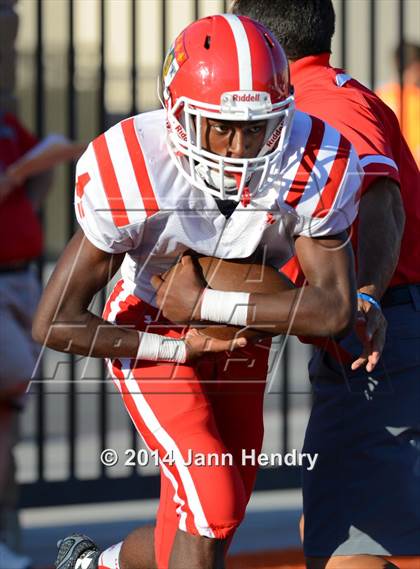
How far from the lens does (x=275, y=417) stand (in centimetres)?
795

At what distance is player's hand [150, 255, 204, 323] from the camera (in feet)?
10.3

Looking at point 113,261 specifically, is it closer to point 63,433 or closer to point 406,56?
Result: point 406,56

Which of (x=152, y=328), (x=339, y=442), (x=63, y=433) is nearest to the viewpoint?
(x=152, y=328)

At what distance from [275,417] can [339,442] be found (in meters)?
4.29

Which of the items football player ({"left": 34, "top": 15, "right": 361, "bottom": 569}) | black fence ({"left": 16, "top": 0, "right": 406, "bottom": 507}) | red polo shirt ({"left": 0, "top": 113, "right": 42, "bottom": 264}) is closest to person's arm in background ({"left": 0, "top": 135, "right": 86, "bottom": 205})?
red polo shirt ({"left": 0, "top": 113, "right": 42, "bottom": 264})

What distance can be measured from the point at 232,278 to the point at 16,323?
1.80 meters

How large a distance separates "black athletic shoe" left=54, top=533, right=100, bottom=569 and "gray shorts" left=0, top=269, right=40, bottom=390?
917 mm

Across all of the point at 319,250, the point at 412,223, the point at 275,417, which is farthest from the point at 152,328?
the point at 275,417

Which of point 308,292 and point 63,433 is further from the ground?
point 308,292

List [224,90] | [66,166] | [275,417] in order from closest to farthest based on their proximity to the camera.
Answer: [224,90]
[66,166]
[275,417]

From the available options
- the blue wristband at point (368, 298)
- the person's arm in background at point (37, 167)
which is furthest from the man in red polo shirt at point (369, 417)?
the person's arm in background at point (37, 167)

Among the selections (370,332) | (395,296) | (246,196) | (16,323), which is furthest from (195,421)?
(16,323)

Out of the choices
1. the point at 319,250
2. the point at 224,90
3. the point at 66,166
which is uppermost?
the point at 224,90

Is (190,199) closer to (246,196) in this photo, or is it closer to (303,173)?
(246,196)
